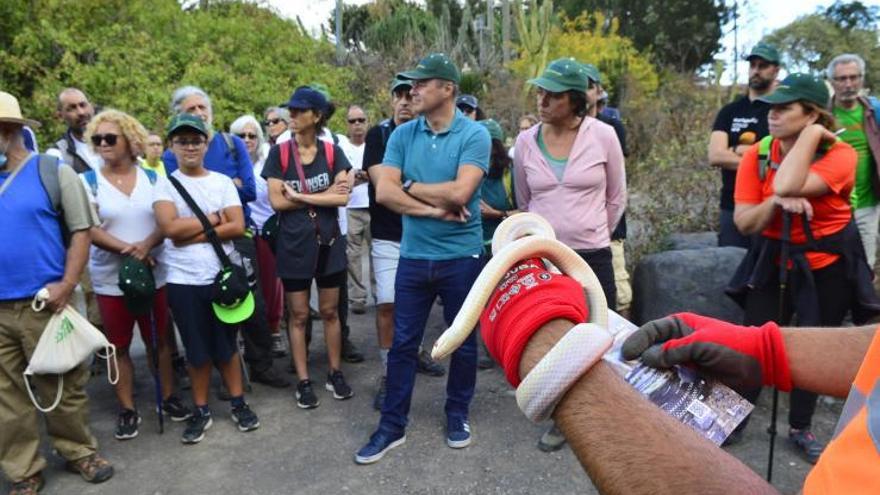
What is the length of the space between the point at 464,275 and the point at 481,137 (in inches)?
32.0

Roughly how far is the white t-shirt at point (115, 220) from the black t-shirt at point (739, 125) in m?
3.97

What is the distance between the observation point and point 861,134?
161 inches

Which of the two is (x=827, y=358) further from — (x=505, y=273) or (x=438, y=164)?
(x=438, y=164)

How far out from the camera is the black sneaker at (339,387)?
441cm

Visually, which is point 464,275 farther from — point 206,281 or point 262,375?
point 262,375

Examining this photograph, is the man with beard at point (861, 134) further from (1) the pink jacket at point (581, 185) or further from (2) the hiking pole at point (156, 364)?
(2) the hiking pole at point (156, 364)

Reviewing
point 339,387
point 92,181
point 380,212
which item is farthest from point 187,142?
point 339,387

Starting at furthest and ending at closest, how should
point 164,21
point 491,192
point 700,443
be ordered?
point 164,21, point 491,192, point 700,443

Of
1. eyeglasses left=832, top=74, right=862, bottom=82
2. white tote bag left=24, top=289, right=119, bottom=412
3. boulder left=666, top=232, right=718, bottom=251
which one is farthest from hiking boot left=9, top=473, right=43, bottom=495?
eyeglasses left=832, top=74, right=862, bottom=82

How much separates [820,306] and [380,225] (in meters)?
2.77

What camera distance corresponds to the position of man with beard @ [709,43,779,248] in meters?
4.40

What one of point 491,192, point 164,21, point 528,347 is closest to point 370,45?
point 164,21

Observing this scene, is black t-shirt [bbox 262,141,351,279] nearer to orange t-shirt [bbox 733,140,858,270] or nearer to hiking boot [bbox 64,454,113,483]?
hiking boot [bbox 64,454,113,483]

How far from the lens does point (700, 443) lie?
87 cm
